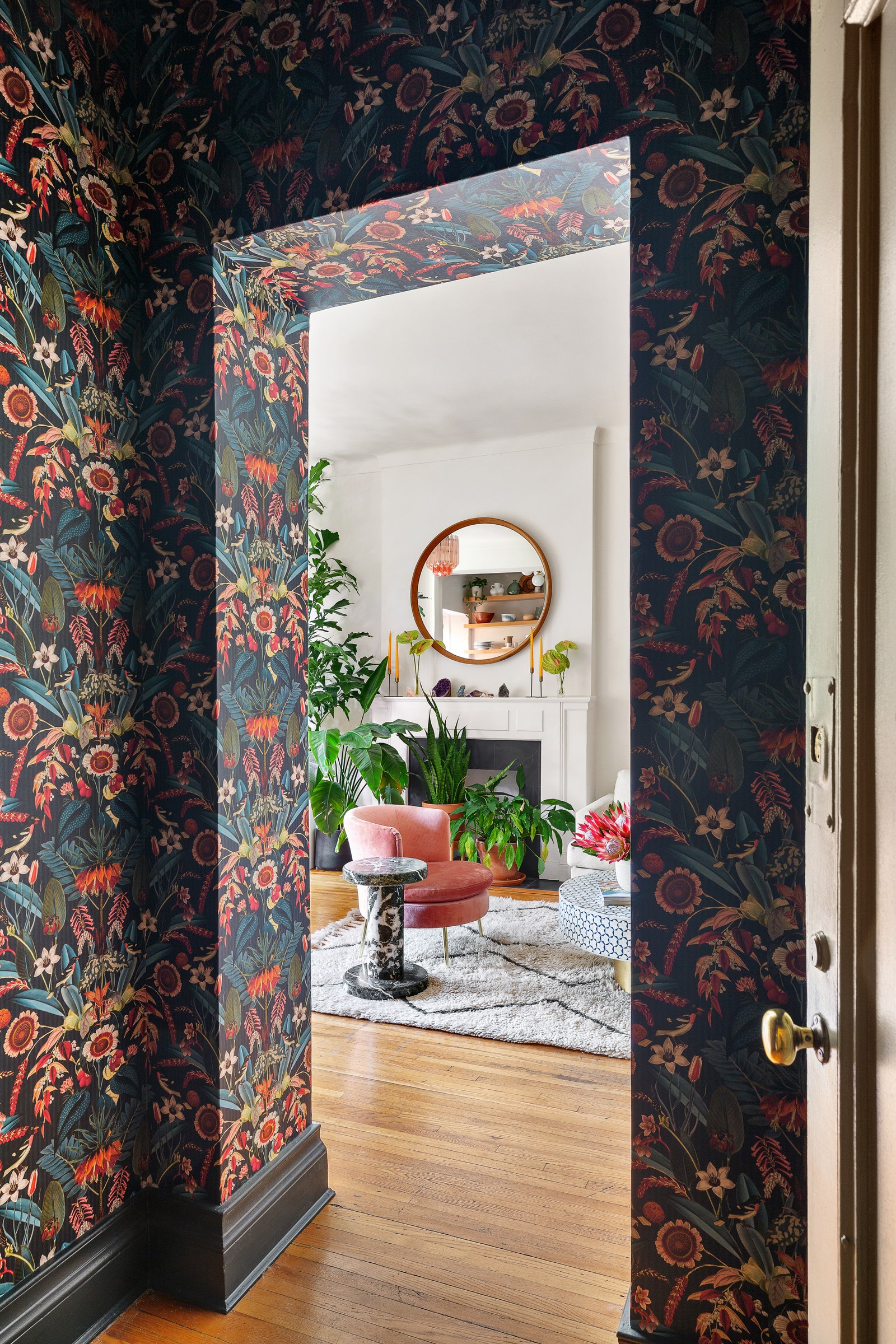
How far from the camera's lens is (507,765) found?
5840 millimetres

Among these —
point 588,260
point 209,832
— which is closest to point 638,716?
point 209,832

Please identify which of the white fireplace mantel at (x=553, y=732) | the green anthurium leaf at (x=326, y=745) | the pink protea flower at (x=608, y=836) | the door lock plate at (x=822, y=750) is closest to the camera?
the door lock plate at (x=822, y=750)

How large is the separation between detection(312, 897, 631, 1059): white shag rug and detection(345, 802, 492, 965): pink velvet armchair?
0.16 m

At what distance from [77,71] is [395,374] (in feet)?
9.41

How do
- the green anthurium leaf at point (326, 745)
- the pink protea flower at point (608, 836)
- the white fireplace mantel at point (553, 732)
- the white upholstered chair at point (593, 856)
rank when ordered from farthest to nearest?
the white fireplace mantel at point (553, 732) → the green anthurium leaf at point (326, 745) → the white upholstered chair at point (593, 856) → the pink protea flower at point (608, 836)

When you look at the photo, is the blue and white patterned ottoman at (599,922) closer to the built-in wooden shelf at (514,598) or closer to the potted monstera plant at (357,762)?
the potted monstera plant at (357,762)

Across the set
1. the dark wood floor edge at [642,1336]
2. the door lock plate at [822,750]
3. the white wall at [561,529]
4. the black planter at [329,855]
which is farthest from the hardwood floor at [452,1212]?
the white wall at [561,529]

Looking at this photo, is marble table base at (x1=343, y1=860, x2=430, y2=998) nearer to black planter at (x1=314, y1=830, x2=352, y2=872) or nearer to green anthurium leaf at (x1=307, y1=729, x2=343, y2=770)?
green anthurium leaf at (x1=307, y1=729, x2=343, y2=770)

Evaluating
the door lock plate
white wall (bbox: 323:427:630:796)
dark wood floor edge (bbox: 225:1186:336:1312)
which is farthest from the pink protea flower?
white wall (bbox: 323:427:630:796)

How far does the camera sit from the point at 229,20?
71.9 inches

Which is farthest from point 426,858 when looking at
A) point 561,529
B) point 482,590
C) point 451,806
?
point 561,529

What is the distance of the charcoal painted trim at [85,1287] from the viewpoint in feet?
5.06

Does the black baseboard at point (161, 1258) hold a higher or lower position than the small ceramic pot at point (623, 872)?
lower

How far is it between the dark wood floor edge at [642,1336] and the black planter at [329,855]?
178 inches
